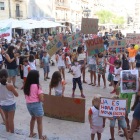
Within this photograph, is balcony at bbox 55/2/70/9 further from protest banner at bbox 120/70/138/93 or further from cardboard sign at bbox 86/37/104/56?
protest banner at bbox 120/70/138/93

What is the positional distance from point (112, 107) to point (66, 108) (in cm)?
155

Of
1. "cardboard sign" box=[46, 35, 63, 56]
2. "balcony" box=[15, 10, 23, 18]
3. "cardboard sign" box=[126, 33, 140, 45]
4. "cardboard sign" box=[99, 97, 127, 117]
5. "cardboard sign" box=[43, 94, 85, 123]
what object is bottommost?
"cardboard sign" box=[43, 94, 85, 123]

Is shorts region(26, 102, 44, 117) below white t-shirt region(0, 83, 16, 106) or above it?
below

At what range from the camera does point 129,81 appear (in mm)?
3920

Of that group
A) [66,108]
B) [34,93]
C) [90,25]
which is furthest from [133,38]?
[34,93]

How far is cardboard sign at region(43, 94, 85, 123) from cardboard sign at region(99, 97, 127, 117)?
1.15 metres

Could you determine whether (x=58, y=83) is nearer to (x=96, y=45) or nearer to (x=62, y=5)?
(x=96, y=45)

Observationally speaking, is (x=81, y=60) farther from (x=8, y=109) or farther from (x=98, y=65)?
(x=8, y=109)

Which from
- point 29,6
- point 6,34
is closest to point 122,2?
point 29,6

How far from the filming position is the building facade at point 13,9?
103ft

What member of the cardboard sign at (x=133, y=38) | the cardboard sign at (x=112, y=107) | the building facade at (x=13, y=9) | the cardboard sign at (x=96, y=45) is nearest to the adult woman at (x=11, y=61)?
the cardboard sign at (x=96, y=45)

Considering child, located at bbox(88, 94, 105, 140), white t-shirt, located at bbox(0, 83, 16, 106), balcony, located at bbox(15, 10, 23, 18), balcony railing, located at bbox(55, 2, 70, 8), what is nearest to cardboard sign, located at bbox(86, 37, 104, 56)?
child, located at bbox(88, 94, 105, 140)

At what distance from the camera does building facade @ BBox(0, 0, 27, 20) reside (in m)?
31.4

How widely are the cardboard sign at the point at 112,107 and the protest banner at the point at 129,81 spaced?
16.9 inches
